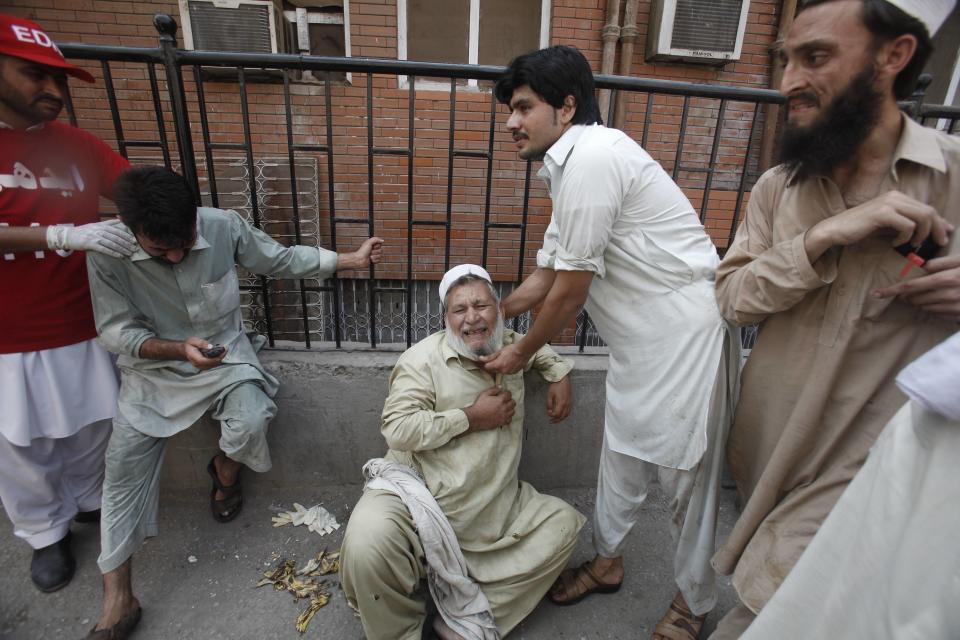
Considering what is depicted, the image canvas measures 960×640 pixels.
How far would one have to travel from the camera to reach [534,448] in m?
2.76

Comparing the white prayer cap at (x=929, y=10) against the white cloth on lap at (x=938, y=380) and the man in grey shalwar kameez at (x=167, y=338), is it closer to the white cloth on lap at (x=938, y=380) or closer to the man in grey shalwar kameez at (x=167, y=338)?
the white cloth on lap at (x=938, y=380)

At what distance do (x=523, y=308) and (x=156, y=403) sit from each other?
171cm

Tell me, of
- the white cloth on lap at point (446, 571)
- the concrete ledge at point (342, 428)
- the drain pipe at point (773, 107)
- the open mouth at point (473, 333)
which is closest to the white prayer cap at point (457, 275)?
the open mouth at point (473, 333)

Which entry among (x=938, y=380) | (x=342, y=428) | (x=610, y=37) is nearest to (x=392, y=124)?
(x=610, y=37)

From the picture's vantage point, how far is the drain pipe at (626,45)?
4.39 meters

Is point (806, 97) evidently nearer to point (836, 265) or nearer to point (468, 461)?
point (836, 265)

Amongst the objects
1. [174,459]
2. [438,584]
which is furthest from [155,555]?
[438,584]

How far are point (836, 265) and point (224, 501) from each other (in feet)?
9.24

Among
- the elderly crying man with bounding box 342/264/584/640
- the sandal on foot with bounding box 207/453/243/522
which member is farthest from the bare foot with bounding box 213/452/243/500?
the elderly crying man with bounding box 342/264/584/640

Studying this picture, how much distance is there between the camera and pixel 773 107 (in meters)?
4.58

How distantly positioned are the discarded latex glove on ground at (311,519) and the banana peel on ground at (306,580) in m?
0.16

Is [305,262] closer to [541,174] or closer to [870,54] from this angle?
[541,174]

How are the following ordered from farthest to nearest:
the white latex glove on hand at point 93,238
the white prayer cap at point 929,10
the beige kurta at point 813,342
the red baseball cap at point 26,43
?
the white latex glove on hand at point 93,238 → the red baseball cap at point 26,43 → the beige kurta at point 813,342 → the white prayer cap at point 929,10

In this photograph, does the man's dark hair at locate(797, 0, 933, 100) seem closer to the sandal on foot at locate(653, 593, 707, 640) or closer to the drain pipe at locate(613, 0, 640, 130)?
the sandal on foot at locate(653, 593, 707, 640)
